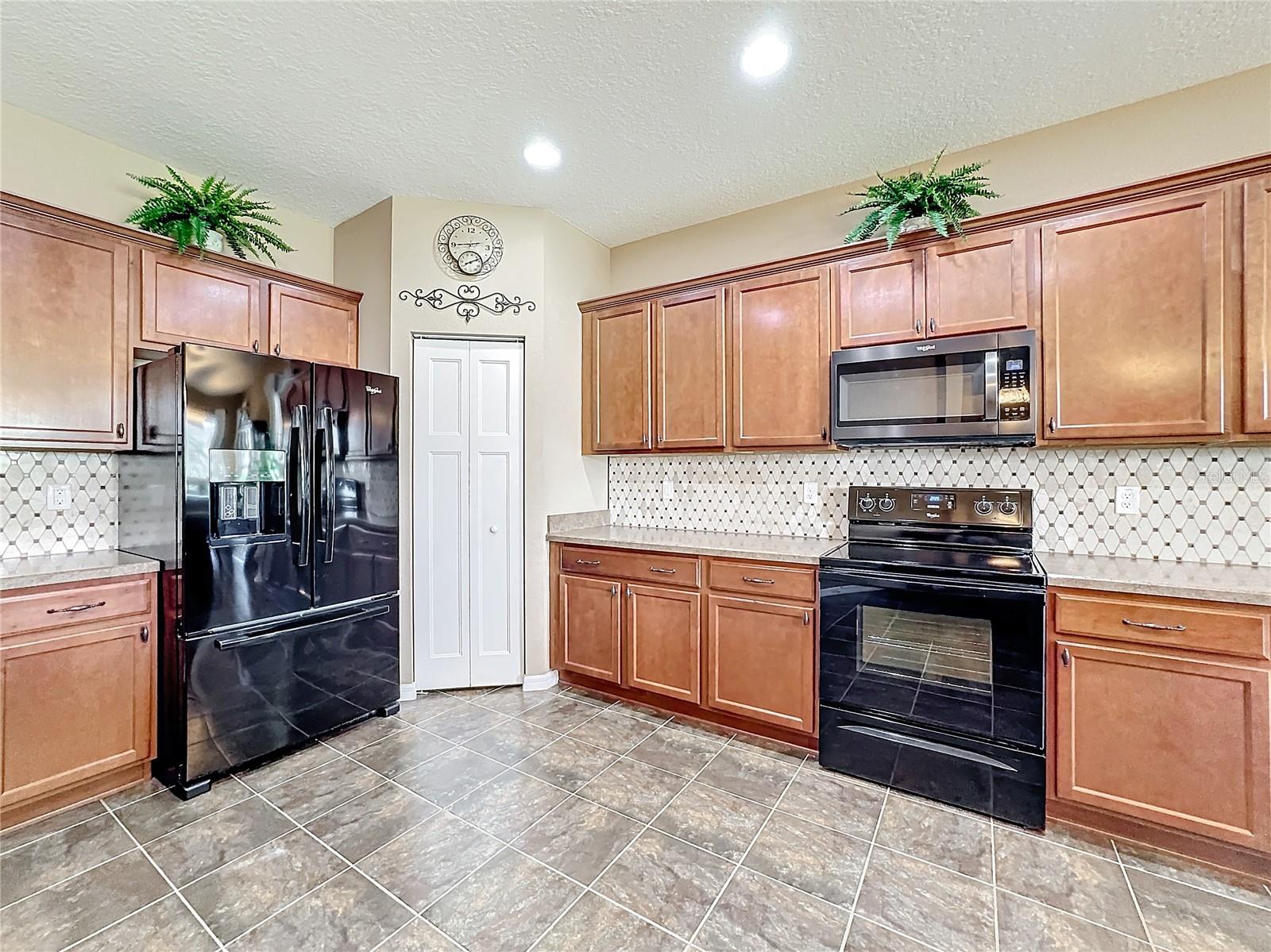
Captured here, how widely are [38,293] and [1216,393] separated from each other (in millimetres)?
4565

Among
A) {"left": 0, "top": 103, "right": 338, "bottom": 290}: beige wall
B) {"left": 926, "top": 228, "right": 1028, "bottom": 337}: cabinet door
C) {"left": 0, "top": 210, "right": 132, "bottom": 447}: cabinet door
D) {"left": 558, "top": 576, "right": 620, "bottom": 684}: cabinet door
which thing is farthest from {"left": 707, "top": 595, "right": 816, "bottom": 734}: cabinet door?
{"left": 0, "top": 103, "right": 338, "bottom": 290}: beige wall

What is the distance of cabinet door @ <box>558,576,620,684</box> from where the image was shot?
10.8 feet

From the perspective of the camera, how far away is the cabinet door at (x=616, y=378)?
11.5ft

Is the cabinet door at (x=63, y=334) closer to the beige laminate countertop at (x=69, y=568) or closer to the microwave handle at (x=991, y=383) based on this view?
the beige laminate countertop at (x=69, y=568)

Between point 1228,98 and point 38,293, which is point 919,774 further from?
point 38,293

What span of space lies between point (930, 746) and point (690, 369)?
7.14 ft

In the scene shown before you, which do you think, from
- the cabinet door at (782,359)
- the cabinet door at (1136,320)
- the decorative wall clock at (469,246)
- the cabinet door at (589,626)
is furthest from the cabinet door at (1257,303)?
the decorative wall clock at (469,246)

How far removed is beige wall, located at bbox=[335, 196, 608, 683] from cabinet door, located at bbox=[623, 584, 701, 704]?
0.63 meters

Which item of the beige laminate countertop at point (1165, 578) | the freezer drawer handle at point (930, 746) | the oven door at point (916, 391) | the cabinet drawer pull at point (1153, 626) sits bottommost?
the freezer drawer handle at point (930, 746)

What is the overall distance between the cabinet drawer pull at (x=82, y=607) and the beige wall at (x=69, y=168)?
1.75m

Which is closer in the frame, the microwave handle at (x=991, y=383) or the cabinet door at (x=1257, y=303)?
the cabinet door at (x=1257, y=303)

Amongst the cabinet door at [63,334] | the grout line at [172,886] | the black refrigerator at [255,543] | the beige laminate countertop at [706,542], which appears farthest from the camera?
the beige laminate countertop at [706,542]

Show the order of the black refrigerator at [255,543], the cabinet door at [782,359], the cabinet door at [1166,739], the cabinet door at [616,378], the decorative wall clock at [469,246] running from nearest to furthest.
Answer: the cabinet door at [1166,739], the black refrigerator at [255,543], the cabinet door at [782,359], the decorative wall clock at [469,246], the cabinet door at [616,378]

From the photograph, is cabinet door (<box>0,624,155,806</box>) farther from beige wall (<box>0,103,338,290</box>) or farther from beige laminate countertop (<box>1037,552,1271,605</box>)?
beige laminate countertop (<box>1037,552,1271,605</box>)
